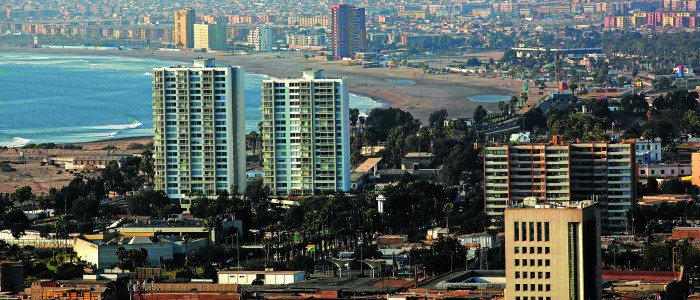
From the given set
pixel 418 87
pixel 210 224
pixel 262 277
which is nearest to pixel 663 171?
pixel 210 224

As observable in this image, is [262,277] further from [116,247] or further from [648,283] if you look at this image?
[648,283]

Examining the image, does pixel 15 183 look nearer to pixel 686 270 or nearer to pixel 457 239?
pixel 457 239

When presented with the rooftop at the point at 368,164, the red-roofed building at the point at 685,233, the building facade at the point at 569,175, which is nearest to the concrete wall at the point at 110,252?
the building facade at the point at 569,175

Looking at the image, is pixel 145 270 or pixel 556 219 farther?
pixel 145 270

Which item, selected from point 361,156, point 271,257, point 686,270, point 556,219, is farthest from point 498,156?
point 556,219

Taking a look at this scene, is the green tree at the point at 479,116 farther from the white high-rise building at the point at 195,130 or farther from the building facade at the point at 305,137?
the white high-rise building at the point at 195,130

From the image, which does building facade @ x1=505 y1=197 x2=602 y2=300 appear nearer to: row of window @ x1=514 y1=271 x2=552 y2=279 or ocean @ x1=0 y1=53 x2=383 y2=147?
row of window @ x1=514 y1=271 x2=552 y2=279
